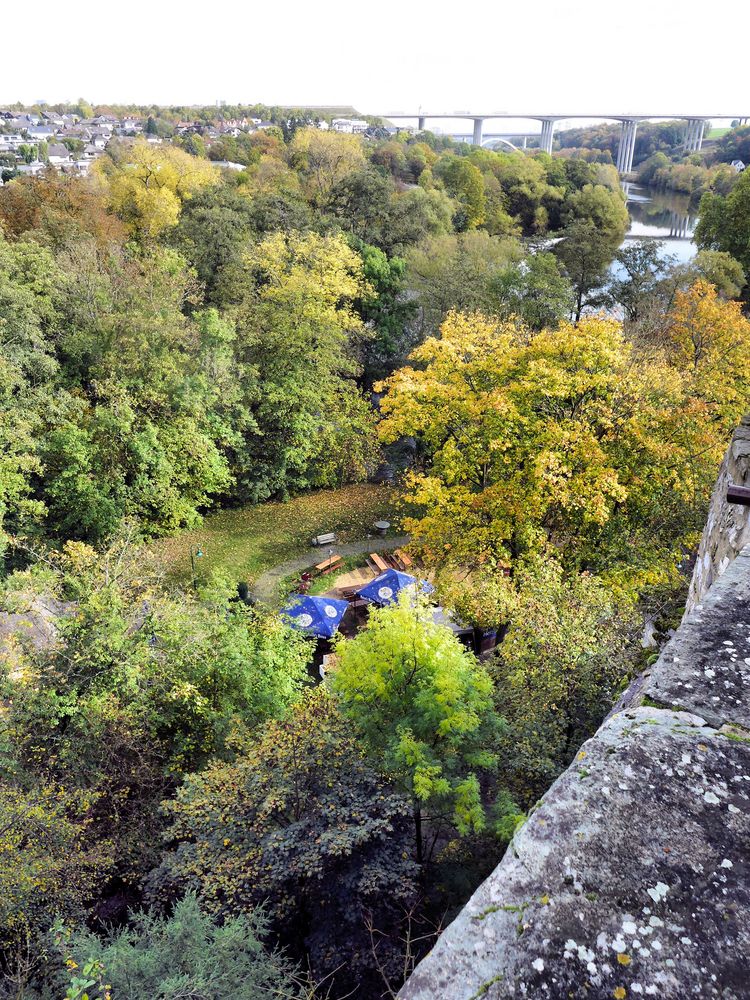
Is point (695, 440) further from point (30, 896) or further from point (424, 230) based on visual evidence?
point (424, 230)

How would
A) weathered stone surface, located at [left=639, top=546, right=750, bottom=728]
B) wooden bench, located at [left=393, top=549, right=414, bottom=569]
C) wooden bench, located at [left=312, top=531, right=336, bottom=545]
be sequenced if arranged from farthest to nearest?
wooden bench, located at [left=312, top=531, right=336, bottom=545], wooden bench, located at [left=393, top=549, right=414, bottom=569], weathered stone surface, located at [left=639, top=546, right=750, bottom=728]

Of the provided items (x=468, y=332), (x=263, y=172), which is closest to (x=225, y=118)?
(x=263, y=172)

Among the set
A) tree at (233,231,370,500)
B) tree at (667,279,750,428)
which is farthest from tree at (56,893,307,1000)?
tree at (233,231,370,500)

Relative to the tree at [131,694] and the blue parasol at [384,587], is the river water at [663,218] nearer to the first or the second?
the blue parasol at [384,587]

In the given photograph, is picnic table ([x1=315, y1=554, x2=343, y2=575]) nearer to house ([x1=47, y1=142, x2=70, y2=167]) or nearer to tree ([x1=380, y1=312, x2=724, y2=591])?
tree ([x1=380, y1=312, x2=724, y2=591])

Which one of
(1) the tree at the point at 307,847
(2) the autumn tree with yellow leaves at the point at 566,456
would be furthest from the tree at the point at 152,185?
(1) the tree at the point at 307,847

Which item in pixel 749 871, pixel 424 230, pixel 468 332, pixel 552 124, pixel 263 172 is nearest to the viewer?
pixel 749 871
